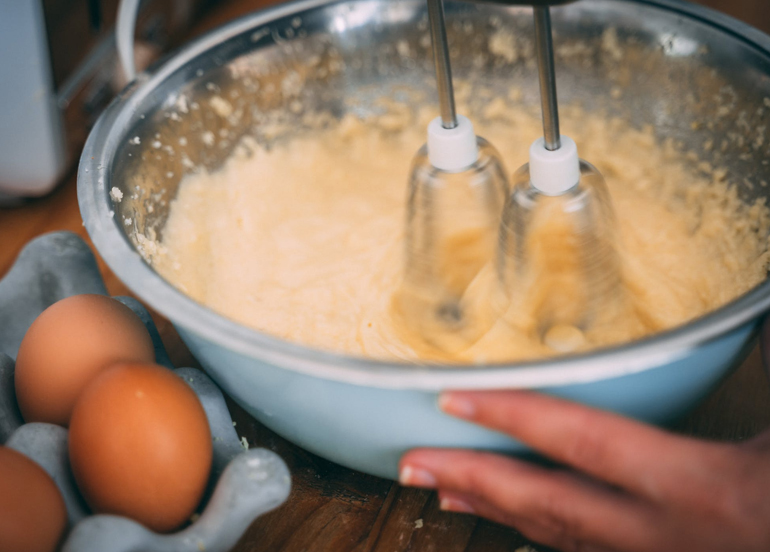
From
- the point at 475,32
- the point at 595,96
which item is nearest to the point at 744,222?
the point at 595,96

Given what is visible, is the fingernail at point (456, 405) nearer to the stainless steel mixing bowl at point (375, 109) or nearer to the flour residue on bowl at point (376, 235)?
the stainless steel mixing bowl at point (375, 109)

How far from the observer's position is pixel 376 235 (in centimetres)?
78

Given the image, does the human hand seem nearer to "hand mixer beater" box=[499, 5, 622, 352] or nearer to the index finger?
the index finger

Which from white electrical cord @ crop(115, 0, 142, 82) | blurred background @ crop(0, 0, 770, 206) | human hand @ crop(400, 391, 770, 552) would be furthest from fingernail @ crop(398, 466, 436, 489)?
blurred background @ crop(0, 0, 770, 206)

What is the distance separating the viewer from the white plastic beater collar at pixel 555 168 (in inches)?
20.1

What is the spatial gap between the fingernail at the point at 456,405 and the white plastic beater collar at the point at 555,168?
0.20m

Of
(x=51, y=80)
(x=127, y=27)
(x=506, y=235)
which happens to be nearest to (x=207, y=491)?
(x=506, y=235)

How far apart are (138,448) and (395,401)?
0.54ft

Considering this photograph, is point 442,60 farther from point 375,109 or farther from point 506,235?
point 375,109

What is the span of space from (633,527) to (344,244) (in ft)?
1.50

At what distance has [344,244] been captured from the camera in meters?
0.77

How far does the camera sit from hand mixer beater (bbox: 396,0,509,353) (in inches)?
22.6

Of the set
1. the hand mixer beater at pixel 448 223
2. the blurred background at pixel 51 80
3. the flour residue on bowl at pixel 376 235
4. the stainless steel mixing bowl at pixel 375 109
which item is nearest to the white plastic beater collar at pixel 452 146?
the hand mixer beater at pixel 448 223

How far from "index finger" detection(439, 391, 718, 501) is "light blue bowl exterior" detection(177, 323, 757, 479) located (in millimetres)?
18
